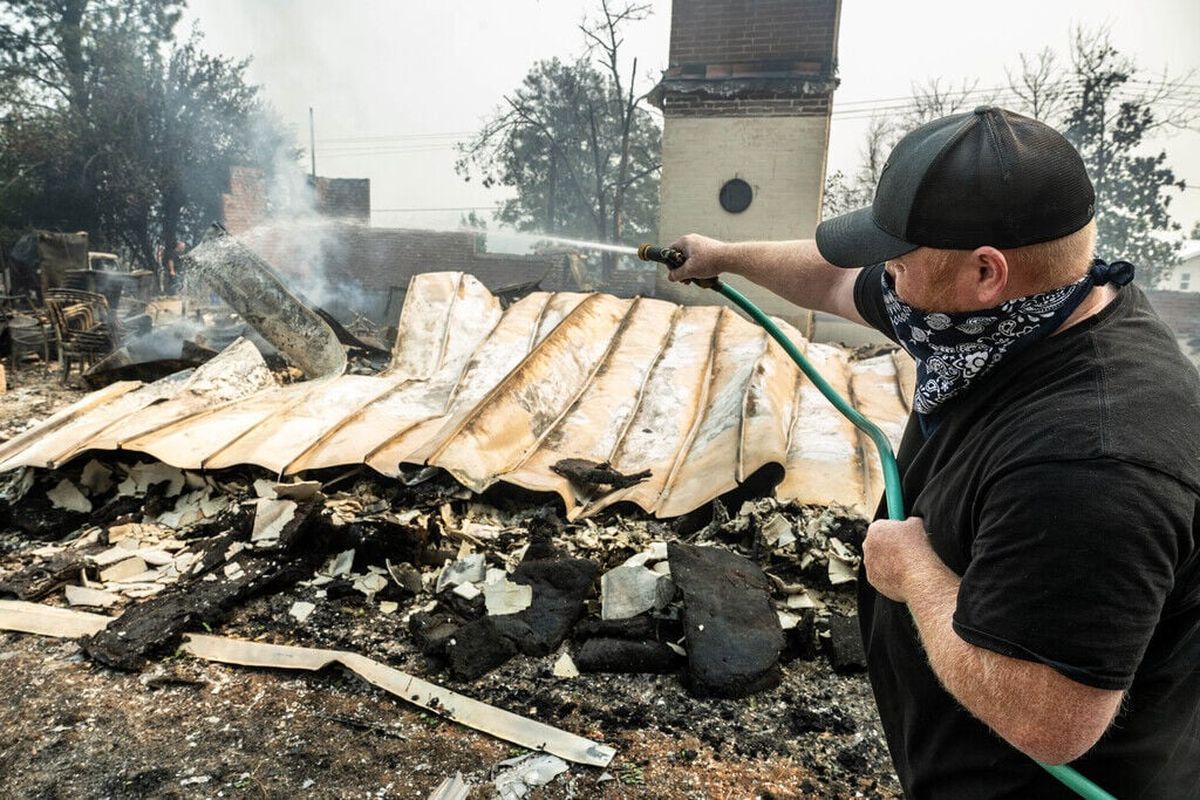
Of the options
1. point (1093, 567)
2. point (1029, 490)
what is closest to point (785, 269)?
point (1029, 490)

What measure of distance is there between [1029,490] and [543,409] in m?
4.83

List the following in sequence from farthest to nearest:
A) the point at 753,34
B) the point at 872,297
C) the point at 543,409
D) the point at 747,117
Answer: the point at 747,117
the point at 753,34
the point at 543,409
the point at 872,297

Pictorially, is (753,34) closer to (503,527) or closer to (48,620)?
(503,527)

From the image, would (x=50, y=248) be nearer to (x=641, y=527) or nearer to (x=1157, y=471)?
(x=641, y=527)

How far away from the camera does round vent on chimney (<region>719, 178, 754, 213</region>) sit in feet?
34.1

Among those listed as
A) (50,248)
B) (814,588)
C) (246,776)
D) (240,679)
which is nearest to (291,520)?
(240,679)

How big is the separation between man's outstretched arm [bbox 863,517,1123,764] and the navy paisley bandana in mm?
352

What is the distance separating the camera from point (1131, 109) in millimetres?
18078

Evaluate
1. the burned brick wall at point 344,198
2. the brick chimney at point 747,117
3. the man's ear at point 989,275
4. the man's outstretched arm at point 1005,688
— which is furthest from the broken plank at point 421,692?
the burned brick wall at point 344,198

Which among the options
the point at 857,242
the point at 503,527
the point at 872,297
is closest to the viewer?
the point at 857,242

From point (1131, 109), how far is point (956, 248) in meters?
22.9

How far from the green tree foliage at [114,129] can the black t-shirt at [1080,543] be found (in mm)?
24707

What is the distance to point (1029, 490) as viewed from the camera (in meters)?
1.00

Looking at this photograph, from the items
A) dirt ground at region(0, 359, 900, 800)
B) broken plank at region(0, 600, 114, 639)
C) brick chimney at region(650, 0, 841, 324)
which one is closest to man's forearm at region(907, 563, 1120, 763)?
dirt ground at region(0, 359, 900, 800)
